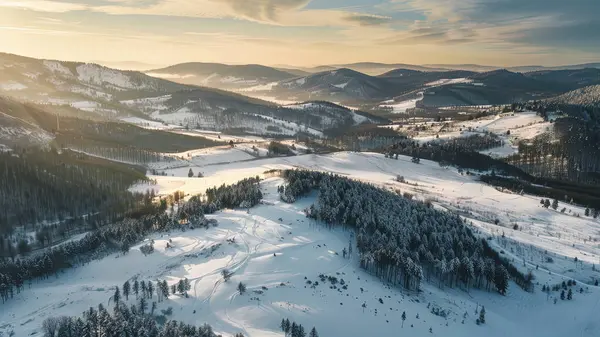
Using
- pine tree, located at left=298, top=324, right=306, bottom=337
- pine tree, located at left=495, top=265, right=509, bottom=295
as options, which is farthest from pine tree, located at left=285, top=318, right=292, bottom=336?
pine tree, located at left=495, top=265, right=509, bottom=295

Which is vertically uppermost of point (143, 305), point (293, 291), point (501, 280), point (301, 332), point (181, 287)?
Answer: point (181, 287)

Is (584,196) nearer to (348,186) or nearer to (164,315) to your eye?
(348,186)

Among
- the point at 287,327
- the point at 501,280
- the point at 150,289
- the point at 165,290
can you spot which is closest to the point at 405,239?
the point at 501,280

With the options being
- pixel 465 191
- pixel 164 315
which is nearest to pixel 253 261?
pixel 164 315

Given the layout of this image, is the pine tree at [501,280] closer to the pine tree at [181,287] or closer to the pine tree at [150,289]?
the pine tree at [181,287]

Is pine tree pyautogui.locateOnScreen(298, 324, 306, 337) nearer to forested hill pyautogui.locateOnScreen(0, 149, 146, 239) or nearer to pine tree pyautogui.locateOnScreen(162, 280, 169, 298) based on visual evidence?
pine tree pyautogui.locateOnScreen(162, 280, 169, 298)

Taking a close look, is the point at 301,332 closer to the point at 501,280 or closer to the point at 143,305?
the point at 143,305
